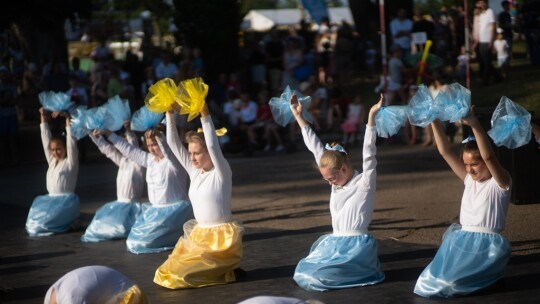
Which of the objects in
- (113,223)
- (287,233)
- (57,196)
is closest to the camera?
(287,233)

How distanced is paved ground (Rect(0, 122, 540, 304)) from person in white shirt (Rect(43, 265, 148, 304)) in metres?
2.43

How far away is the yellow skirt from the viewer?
29.9 feet

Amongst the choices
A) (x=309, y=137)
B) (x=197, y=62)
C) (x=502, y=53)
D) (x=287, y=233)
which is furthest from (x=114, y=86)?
(x=309, y=137)

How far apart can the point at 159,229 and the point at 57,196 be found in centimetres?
245

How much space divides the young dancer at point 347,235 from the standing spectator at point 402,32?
47.5 ft

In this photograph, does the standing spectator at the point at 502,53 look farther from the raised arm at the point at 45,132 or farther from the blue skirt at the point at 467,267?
the blue skirt at the point at 467,267

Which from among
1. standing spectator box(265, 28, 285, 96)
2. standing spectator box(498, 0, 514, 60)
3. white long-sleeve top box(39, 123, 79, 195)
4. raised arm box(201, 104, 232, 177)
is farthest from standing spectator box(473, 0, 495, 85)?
raised arm box(201, 104, 232, 177)

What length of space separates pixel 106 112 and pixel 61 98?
76cm

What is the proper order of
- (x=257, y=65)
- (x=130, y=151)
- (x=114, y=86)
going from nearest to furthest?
(x=130, y=151) → (x=114, y=86) → (x=257, y=65)

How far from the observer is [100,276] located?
19.9ft

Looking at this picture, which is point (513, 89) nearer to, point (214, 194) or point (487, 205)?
point (214, 194)

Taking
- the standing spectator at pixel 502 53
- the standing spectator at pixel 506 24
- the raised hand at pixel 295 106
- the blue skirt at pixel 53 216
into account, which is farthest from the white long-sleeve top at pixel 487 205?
the standing spectator at pixel 506 24

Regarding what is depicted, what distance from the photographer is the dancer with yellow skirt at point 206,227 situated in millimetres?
9109

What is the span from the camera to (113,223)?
12.0 meters
